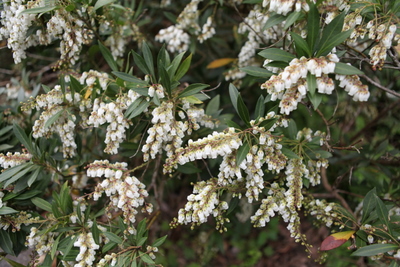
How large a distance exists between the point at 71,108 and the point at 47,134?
0.23 meters

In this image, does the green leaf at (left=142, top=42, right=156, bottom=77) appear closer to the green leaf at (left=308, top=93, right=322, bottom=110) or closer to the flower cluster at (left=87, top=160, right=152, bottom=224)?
the flower cluster at (left=87, top=160, right=152, bottom=224)

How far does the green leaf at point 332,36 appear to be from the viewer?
5.04 feet

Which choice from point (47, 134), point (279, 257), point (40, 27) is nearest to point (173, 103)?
point (47, 134)

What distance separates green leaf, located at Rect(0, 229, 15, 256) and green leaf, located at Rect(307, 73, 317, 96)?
1.98 m

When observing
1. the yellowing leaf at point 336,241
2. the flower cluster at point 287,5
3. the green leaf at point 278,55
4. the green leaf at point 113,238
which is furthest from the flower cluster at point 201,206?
the flower cluster at point 287,5

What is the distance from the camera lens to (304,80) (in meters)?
1.56

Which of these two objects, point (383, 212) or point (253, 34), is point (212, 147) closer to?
point (383, 212)

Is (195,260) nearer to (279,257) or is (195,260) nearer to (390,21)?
(279,257)

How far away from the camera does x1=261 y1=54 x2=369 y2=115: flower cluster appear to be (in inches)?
59.4

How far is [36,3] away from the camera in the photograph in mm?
1904

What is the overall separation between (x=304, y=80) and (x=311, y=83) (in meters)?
0.06

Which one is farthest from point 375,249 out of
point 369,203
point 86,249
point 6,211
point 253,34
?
point 6,211

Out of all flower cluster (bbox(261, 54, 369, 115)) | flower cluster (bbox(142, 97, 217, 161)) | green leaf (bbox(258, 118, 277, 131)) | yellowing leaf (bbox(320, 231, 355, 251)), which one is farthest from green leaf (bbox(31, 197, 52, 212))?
yellowing leaf (bbox(320, 231, 355, 251))

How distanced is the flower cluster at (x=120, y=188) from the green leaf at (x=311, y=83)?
1015mm
